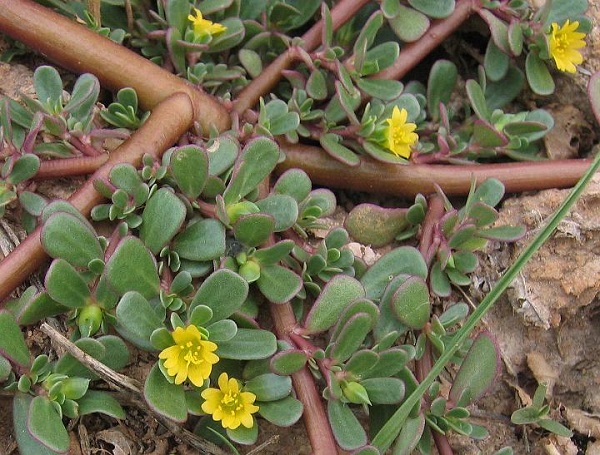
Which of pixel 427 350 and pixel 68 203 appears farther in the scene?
pixel 427 350

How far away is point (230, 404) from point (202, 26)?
0.99 metres

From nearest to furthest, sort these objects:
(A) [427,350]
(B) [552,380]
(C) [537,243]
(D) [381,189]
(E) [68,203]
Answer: (C) [537,243] → (E) [68,203] → (A) [427,350] → (B) [552,380] → (D) [381,189]

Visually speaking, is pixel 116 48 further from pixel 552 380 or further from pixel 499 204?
pixel 552 380

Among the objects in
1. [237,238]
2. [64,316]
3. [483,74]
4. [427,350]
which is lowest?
[64,316]

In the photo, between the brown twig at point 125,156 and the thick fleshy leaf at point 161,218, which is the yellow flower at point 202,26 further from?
the thick fleshy leaf at point 161,218

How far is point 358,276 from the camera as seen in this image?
178 cm

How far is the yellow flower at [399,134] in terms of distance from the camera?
1907mm

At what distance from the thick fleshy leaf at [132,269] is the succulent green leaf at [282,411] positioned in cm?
35

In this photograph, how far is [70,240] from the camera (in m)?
1.50

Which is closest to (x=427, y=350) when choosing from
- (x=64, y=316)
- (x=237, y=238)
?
(x=237, y=238)

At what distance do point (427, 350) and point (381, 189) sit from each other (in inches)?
19.7

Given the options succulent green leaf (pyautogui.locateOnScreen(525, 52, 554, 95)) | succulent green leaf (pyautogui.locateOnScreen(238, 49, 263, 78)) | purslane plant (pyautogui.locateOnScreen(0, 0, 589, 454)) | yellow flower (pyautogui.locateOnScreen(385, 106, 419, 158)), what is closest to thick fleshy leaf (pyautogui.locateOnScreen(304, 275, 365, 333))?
purslane plant (pyautogui.locateOnScreen(0, 0, 589, 454))

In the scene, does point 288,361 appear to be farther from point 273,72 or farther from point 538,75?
point 538,75

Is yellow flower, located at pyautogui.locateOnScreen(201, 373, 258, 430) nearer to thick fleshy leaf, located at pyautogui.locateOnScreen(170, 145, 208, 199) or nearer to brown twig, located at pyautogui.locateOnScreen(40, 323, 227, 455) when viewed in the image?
brown twig, located at pyautogui.locateOnScreen(40, 323, 227, 455)
